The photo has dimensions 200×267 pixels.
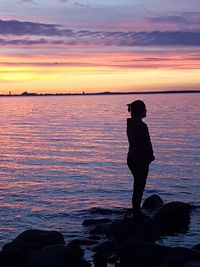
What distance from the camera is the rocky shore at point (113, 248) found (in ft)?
30.9

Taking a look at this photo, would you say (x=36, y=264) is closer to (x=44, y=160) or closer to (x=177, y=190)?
(x=177, y=190)

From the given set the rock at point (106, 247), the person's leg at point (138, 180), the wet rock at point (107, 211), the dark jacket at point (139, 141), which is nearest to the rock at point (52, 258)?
the rock at point (106, 247)

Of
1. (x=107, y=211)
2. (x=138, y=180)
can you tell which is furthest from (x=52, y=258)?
(x=107, y=211)

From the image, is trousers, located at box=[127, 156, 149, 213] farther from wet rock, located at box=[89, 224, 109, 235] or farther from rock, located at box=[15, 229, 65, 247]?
rock, located at box=[15, 229, 65, 247]

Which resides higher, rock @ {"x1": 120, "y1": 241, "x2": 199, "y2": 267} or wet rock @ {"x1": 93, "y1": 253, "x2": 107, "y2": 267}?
rock @ {"x1": 120, "y1": 241, "x2": 199, "y2": 267}

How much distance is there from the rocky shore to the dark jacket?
5.00 ft

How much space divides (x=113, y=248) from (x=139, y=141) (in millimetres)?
2335

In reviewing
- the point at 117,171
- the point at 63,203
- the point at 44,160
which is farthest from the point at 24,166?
the point at 63,203

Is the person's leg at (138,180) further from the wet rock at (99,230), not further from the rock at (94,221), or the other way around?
the rock at (94,221)

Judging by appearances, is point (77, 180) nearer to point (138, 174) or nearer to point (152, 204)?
point (152, 204)

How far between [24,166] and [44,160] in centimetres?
218

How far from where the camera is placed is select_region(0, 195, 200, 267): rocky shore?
9.41m

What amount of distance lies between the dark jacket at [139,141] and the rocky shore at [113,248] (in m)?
1.52

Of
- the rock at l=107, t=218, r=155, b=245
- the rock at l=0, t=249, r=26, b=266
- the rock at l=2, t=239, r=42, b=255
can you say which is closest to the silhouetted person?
the rock at l=107, t=218, r=155, b=245
